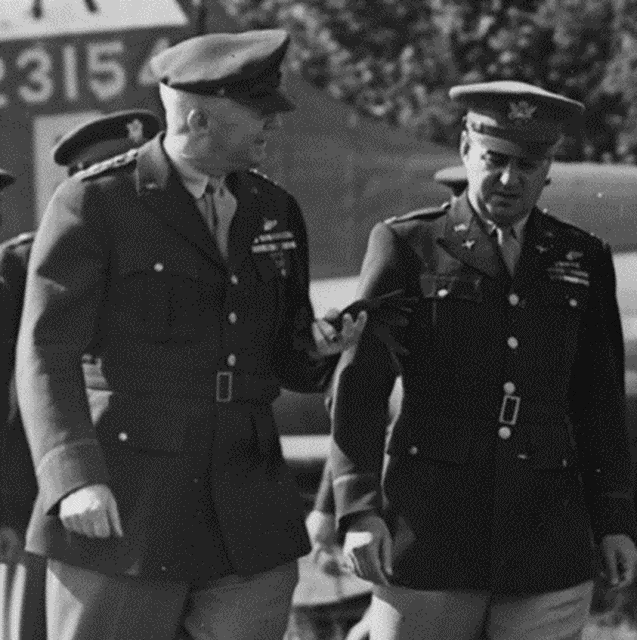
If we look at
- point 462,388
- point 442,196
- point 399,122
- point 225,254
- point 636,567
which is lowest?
point 399,122

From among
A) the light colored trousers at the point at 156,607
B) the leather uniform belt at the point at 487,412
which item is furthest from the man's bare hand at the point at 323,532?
the light colored trousers at the point at 156,607

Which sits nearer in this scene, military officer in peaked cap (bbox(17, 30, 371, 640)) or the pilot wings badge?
military officer in peaked cap (bbox(17, 30, 371, 640))

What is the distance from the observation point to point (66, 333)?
15.6 ft

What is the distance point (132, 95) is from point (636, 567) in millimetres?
4515

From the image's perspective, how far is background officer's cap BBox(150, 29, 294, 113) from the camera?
487cm

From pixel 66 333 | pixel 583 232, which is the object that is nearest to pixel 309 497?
pixel 583 232

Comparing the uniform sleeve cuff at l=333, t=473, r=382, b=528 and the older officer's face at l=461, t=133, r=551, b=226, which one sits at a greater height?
the older officer's face at l=461, t=133, r=551, b=226

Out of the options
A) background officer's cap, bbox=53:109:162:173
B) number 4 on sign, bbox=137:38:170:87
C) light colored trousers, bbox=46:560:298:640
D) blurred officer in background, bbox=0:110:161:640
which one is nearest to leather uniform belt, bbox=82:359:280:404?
light colored trousers, bbox=46:560:298:640

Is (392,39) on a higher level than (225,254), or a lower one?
lower

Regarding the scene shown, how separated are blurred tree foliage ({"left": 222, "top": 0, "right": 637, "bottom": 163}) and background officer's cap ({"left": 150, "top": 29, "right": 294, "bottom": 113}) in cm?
653

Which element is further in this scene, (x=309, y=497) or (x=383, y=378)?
(x=309, y=497)

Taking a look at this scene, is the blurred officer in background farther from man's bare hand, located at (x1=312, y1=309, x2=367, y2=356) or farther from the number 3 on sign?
the number 3 on sign

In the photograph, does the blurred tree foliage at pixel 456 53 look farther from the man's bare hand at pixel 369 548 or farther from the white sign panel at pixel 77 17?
the man's bare hand at pixel 369 548

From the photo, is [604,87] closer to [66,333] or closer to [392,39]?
[392,39]
